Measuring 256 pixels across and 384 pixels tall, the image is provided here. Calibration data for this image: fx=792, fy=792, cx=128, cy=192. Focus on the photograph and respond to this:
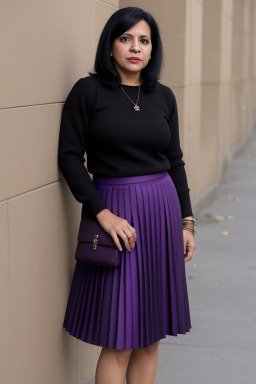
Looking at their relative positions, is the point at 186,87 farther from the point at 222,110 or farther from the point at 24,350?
the point at 24,350

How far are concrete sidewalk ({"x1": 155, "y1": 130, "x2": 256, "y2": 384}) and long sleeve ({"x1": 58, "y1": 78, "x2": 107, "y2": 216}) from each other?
5.19 ft

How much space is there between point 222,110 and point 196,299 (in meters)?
5.99

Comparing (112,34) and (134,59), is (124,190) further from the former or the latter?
(112,34)

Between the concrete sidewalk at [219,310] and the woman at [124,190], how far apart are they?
118 cm

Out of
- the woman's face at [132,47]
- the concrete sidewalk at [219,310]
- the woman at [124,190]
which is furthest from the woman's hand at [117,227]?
the concrete sidewalk at [219,310]

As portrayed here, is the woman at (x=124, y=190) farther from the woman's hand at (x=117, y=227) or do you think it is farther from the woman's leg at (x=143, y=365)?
the woman's leg at (x=143, y=365)

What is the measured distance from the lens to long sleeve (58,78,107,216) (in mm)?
3352

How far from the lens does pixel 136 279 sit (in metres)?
3.40

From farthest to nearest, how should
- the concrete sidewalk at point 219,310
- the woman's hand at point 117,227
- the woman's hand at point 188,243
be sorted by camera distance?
1. the concrete sidewalk at point 219,310
2. the woman's hand at point 188,243
3. the woman's hand at point 117,227

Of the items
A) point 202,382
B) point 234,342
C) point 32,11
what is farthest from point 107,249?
point 234,342

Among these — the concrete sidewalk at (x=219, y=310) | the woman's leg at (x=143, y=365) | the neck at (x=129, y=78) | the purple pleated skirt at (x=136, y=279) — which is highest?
the neck at (x=129, y=78)

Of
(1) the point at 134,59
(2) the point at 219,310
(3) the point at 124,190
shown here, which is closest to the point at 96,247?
(3) the point at 124,190

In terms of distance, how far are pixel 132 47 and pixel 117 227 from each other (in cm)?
78

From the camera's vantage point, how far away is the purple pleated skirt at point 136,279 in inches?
133
